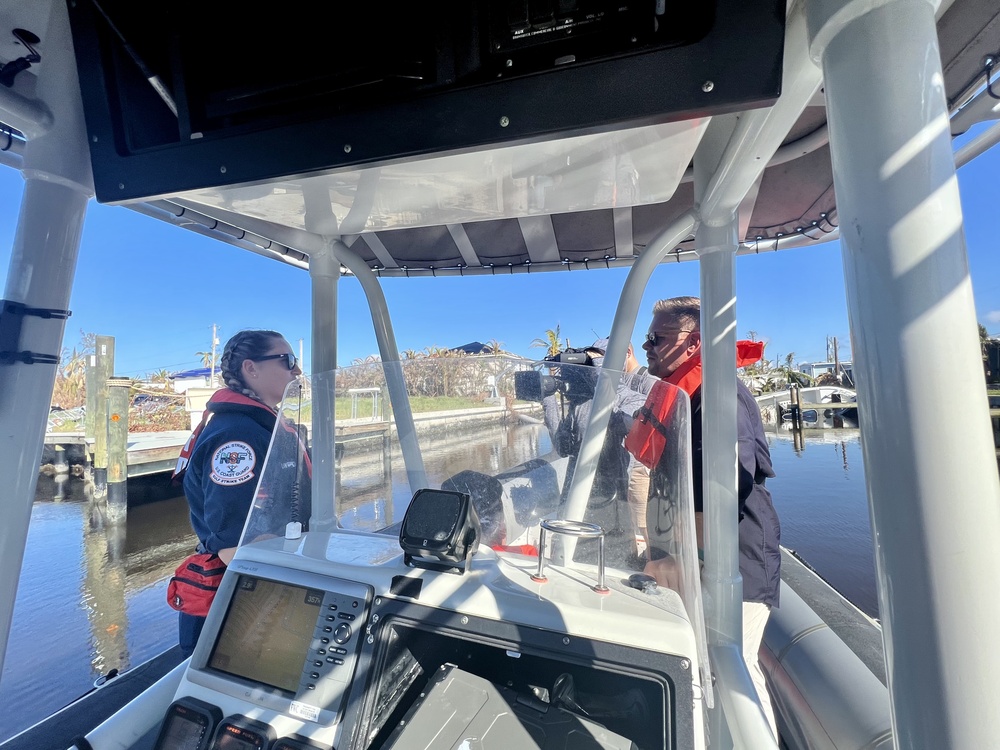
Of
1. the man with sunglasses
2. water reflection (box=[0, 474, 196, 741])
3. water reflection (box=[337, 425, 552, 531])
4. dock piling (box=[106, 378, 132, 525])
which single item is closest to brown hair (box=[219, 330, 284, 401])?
water reflection (box=[337, 425, 552, 531])

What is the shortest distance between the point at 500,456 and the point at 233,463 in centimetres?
123

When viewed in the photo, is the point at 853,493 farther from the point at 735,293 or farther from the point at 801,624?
the point at 735,293

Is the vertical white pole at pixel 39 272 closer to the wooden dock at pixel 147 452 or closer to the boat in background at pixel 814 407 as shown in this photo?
the wooden dock at pixel 147 452

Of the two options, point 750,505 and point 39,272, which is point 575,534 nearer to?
point 750,505

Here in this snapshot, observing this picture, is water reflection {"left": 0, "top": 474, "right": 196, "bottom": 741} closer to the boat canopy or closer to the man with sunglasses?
the boat canopy

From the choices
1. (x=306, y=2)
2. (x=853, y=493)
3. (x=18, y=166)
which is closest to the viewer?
A: (x=306, y=2)

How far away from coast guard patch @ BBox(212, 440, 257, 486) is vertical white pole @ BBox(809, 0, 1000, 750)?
1.95m

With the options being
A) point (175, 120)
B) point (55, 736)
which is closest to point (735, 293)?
point (175, 120)

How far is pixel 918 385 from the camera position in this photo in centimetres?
55

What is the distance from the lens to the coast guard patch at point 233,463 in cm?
188

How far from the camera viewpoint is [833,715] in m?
2.00

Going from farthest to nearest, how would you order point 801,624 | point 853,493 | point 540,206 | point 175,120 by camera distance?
point 853,493
point 801,624
point 540,206
point 175,120

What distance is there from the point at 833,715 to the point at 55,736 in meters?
3.08

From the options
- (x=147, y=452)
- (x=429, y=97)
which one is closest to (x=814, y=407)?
(x=147, y=452)
